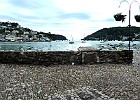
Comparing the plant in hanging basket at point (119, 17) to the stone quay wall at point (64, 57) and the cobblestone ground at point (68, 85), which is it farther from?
the stone quay wall at point (64, 57)

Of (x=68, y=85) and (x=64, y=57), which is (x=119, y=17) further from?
(x=64, y=57)

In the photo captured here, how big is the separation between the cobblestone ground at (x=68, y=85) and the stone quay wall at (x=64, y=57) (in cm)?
396

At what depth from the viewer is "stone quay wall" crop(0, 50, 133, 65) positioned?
22.1m

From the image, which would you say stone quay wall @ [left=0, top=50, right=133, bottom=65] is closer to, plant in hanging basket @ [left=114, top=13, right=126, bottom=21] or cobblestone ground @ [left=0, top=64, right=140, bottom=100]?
cobblestone ground @ [left=0, top=64, right=140, bottom=100]

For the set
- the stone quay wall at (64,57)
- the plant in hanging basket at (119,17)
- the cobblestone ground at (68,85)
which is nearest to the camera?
the cobblestone ground at (68,85)

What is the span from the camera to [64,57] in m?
22.4

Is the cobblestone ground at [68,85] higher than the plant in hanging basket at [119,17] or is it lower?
lower

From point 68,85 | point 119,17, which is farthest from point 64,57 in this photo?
point 68,85

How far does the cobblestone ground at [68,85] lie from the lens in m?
11.1

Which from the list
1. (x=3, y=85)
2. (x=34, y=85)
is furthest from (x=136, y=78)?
(x=3, y=85)

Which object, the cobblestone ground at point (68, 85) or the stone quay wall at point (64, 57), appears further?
the stone quay wall at point (64, 57)

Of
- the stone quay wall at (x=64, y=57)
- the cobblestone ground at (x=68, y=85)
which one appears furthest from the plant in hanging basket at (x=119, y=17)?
the stone quay wall at (x=64, y=57)

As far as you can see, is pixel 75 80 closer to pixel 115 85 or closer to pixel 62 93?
pixel 115 85

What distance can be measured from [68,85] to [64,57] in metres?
9.00
